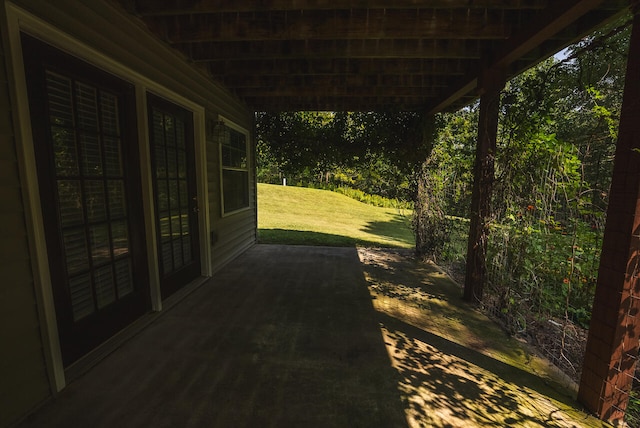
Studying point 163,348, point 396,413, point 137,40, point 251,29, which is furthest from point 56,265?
point 251,29

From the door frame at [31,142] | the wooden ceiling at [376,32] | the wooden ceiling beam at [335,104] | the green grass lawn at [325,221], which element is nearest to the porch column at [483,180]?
the wooden ceiling at [376,32]

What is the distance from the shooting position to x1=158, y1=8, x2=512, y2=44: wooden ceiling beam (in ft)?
8.42

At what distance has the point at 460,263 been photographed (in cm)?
471

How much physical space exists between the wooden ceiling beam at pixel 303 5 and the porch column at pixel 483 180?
0.78 m

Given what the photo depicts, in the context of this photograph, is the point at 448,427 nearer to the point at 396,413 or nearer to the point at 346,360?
the point at 396,413

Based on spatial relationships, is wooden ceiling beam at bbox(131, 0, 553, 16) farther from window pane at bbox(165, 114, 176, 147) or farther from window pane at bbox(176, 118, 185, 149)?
window pane at bbox(176, 118, 185, 149)

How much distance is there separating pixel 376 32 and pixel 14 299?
3299 millimetres

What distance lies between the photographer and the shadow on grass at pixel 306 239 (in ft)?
20.8

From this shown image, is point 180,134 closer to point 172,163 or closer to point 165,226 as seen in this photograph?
point 172,163

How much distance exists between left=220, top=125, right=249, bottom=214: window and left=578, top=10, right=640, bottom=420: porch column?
414 cm

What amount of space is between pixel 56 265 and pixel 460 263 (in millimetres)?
5063

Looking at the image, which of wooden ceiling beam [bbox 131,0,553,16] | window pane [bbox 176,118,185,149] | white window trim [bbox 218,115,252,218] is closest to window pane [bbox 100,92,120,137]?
wooden ceiling beam [bbox 131,0,553,16]

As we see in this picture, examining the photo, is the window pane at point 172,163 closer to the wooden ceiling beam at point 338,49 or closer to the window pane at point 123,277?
Result: the window pane at point 123,277

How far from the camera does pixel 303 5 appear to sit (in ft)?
7.51
